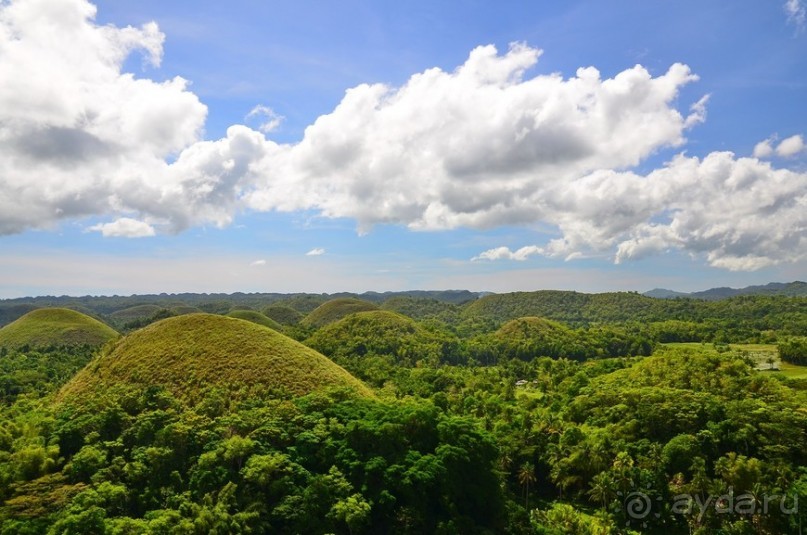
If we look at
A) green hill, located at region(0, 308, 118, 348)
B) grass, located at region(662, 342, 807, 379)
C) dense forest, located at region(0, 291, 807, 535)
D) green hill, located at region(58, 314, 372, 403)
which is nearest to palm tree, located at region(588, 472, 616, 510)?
dense forest, located at region(0, 291, 807, 535)

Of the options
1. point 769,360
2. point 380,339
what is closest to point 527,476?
point 769,360

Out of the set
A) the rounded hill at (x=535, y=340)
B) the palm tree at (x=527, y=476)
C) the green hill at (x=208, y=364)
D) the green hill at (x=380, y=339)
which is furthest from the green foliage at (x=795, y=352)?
the green hill at (x=208, y=364)

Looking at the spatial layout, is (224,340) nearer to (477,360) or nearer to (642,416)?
(642,416)

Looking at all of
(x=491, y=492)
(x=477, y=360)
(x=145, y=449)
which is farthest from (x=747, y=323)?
(x=145, y=449)

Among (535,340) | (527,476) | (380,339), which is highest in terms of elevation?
(380,339)

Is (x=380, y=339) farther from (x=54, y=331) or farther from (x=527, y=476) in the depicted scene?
(x=54, y=331)

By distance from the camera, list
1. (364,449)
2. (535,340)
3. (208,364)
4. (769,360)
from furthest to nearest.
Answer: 1. (535,340)
2. (769,360)
3. (208,364)
4. (364,449)

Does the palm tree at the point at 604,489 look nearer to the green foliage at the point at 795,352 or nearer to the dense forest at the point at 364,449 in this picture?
the dense forest at the point at 364,449
